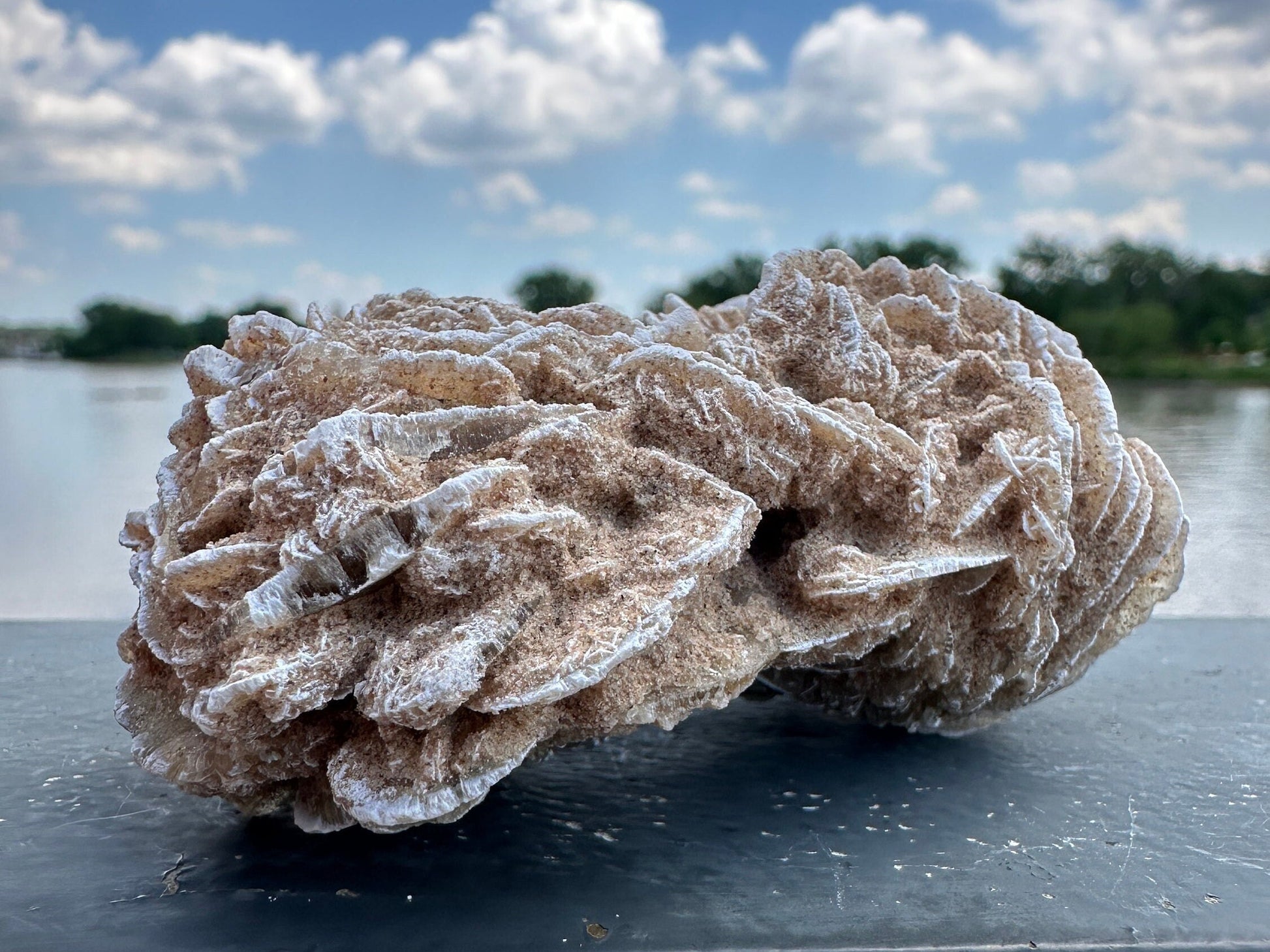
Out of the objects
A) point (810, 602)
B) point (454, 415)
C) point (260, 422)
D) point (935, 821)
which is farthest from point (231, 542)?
point (935, 821)

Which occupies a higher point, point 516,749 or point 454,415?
point 454,415

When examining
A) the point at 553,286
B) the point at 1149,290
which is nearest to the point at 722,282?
the point at 553,286

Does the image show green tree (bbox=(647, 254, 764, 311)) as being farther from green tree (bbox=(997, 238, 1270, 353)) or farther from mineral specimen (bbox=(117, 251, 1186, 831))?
mineral specimen (bbox=(117, 251, 1186, 831))

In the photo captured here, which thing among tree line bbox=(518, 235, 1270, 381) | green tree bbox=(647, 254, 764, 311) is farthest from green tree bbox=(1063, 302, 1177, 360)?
green tree bbox=(647, 254, 764, 311)

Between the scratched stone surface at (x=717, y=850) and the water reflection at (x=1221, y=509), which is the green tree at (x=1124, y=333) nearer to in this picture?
the water reflection at (x=1221, y=509)

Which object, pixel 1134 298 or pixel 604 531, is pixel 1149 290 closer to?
pixel 1134 298

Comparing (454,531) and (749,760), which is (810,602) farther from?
(454,531)

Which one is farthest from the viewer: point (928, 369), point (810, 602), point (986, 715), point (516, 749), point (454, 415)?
point (986, 715)
